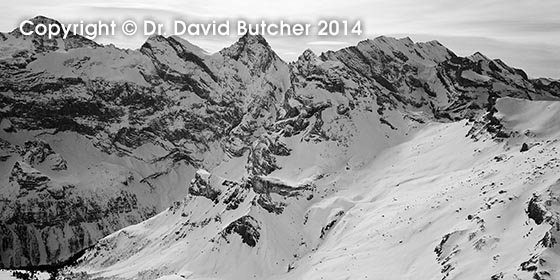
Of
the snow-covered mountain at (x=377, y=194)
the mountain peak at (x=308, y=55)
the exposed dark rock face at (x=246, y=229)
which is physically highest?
the mountain peak at (x=308, y=55)

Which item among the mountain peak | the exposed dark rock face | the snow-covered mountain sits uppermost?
the mountain peak

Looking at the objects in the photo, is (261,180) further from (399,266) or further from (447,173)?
(399,266)

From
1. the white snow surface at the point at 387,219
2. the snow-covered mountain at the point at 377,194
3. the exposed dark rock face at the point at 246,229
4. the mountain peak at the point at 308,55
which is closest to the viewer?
the white snow surface at the point at 387,219

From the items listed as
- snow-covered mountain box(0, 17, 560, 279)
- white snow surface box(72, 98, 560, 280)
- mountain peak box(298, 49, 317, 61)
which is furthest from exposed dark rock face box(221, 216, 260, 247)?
mountain peak box(298, 49, 317, 61)

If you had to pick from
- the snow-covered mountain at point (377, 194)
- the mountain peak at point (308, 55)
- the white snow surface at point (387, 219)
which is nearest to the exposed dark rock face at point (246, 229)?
→ the snow-covered mountain at point (377, 194)

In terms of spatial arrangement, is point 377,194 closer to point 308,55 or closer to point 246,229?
point 246,229

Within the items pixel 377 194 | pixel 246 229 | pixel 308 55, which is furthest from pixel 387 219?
pixel 308 55

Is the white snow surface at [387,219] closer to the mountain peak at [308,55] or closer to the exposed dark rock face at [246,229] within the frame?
the exposed dark rock face at [246,229]

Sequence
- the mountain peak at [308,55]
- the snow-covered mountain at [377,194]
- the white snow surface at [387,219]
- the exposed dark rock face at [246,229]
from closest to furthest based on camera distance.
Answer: the white snow surface at [387,219], the snow-covered mountain at [377,194], the exposed dark rock face at [246,229], the mountain peak at [308,55]

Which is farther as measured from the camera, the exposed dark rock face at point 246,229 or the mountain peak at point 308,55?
the mountain peak at point 308,55

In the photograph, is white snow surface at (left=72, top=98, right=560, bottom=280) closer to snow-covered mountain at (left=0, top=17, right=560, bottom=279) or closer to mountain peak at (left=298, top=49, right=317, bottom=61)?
snow-covered mountain at (left=0, top=17, right=560, bottom=279)

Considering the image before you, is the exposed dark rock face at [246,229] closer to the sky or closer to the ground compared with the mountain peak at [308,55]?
closer to the ground
